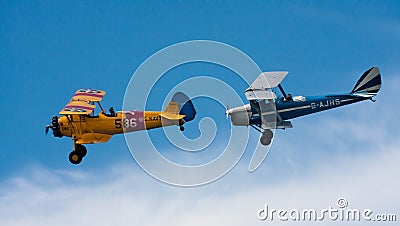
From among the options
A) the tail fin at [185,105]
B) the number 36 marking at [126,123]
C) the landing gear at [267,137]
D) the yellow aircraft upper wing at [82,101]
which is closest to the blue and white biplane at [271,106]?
the landing gear at [267,137]

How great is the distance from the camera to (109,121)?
59250 mm

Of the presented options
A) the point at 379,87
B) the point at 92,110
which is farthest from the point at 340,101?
the point at 92,110

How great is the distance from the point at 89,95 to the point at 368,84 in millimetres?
19567

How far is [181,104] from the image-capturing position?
194 ft

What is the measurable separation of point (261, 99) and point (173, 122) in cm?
636

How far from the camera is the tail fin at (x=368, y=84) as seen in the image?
63906mm

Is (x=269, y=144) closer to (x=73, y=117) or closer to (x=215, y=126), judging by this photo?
(x=215, y=126)

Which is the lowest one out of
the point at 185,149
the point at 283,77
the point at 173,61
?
the point at 185,149

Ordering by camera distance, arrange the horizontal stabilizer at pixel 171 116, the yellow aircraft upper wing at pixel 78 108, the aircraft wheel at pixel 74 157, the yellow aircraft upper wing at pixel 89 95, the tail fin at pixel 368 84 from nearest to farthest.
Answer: the yellow aircraft upper wing at pixel 78 108
the horizontal stabilizer at pixel 171 116
the aircraft wheel at pixel 74 157
the yellow aircraft upper wing at pixel 89 95
the tail fin at pixel 368 84

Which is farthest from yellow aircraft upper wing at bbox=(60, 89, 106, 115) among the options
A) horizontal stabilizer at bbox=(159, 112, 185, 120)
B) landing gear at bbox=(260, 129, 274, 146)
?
landing gear at bbox=(260, 129, 274, 146)

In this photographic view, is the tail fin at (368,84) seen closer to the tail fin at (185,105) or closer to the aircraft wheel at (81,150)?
the tail fin at (185,105)

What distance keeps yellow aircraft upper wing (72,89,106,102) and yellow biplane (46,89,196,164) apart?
4.60 feet

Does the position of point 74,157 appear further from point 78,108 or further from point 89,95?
point 89,95

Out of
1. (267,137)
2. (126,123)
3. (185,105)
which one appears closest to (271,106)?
(267,137)
